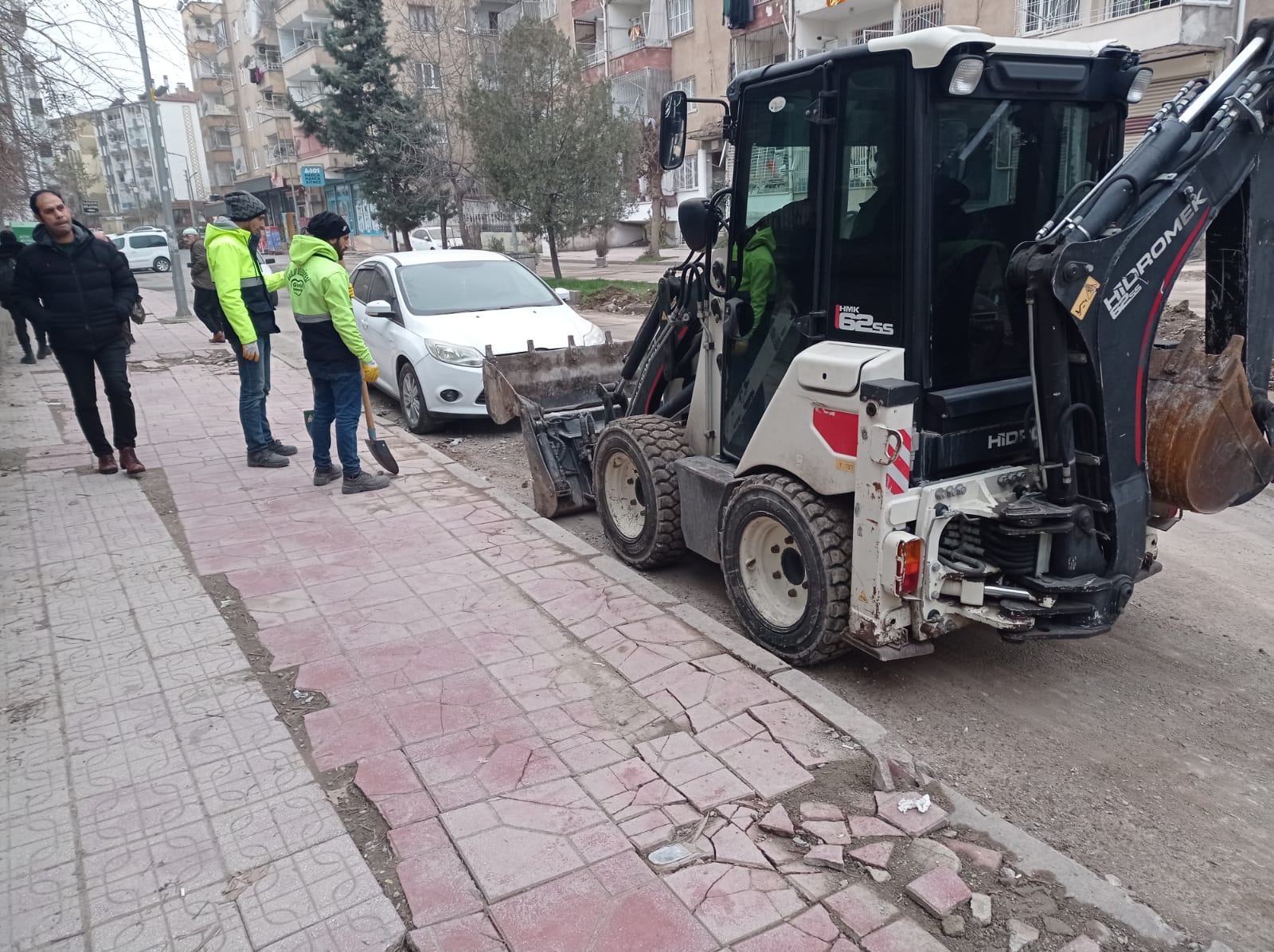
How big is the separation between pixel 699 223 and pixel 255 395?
426 cm

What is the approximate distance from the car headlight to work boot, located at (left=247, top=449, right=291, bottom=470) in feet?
5.30

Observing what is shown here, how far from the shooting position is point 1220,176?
344cm

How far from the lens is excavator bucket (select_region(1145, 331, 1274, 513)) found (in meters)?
3.54

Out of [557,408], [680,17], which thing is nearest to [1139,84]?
[557,408]

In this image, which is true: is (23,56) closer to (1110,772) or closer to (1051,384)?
(1051,384)

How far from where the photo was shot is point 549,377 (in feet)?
23.3

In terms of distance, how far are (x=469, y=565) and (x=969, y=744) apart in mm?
2877

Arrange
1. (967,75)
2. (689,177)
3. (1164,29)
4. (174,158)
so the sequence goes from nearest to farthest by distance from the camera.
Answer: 1. (967,75)
2. (1164,29)
3. (689,177)
4. (174,158)

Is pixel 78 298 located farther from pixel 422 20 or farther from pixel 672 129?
pixel 422 20

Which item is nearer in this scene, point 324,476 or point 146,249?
point 324,476

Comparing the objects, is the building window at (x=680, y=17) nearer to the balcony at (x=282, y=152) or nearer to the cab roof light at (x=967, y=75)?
the balcony at (x=282, y=152)

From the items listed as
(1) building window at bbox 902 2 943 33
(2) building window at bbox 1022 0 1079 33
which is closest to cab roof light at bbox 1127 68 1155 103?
(2) building window at bbox 1022 0 1079 33

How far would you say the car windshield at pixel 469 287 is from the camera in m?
8.97

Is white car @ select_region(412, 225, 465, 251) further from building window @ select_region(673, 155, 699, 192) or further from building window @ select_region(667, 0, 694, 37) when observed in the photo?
building window @ select_region(667, 0, 694, 37)
